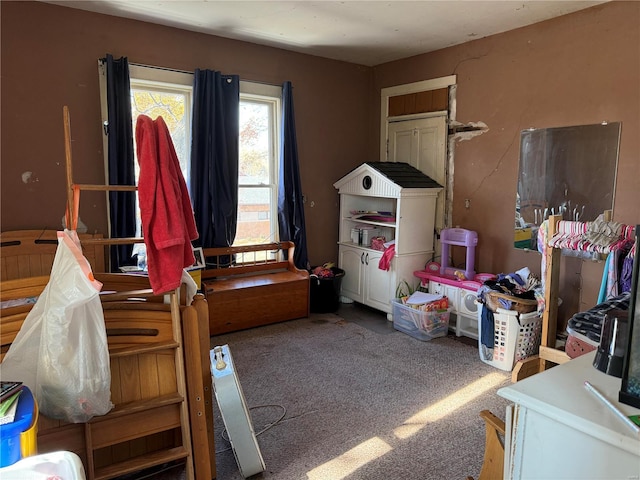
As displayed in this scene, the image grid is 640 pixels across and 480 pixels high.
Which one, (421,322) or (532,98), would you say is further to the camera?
(421,322)

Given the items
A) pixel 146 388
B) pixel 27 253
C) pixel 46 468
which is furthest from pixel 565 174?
pixel 27 253

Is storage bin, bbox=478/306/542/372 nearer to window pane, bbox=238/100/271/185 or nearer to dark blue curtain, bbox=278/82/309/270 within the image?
dark blue curtain, bbox=278/82/309/270

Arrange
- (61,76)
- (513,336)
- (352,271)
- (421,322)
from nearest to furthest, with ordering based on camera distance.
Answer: (513,336)
(61,76)
(421,322)
(352,271)

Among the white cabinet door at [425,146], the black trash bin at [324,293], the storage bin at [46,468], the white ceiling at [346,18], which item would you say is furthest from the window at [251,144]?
the storage bin at [46,468]

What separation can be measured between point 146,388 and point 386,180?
3030mm

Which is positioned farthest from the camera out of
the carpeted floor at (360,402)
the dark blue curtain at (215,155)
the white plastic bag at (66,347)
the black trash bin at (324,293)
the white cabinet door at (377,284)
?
the black trash bin at (324,293)

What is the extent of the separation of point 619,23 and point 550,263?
72.0 inches

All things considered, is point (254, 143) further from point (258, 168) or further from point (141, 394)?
point (141, 394)

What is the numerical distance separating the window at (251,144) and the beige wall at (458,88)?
19 cm

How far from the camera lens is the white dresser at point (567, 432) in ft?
3.48

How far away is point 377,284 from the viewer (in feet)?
15.1

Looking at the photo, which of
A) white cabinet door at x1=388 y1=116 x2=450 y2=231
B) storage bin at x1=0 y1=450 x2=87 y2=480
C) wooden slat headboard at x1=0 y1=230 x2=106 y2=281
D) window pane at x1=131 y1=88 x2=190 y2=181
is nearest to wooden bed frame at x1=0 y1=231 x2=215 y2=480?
storage bin at x1=0 y1=450 x2=87 y2=480

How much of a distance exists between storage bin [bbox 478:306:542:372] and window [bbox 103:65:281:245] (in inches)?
94.1

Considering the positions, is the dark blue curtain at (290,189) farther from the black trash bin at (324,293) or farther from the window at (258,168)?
the black trash bin at (324,293)
